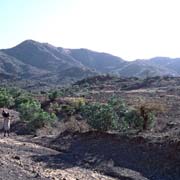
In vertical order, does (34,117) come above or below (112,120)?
below

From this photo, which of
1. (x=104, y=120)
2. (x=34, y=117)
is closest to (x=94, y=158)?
(x=104, y=120)

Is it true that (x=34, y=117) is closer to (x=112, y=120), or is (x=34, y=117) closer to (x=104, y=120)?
(x=104, y=120)

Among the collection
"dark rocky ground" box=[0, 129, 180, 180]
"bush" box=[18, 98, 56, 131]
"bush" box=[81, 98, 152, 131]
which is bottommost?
"dark rocky ground" box=[0, 129, 180, 180]

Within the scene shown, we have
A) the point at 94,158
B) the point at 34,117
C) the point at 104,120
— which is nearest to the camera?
the point at 94,158

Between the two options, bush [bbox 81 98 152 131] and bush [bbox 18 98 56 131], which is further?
bush [bbox 18 98 56 131]

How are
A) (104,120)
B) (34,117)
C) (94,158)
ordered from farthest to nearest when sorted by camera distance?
(34,117) → (104,120) → (94,158)

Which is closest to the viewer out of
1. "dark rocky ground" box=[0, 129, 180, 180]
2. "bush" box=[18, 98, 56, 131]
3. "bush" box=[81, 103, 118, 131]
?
"dark rocky ground" box=[0, 129, 180, 180]

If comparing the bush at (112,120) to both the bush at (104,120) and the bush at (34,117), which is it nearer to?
the bush at (104,120)

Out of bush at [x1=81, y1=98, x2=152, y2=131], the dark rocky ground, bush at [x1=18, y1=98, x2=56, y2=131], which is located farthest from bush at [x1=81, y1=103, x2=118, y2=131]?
bush at [x1=18, y1=98, x2=56, y2=131]

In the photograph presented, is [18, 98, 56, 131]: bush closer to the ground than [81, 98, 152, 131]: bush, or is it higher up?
closer to the ground

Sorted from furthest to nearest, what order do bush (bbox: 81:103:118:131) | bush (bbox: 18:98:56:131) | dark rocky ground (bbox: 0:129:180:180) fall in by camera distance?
1. bush (bbox: 18:98:56:131)
2. bush (bbox: 81:103:118:131)
3. dark rocky ground (bbox: 0:129:180:180)

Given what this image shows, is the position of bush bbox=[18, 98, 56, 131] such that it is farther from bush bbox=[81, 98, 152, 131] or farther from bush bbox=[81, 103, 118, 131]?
bush bbox=[81, 103, 118, 131]

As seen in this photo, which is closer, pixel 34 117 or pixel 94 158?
pixel 94 158

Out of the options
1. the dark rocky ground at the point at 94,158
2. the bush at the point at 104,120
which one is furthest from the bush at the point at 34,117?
the bush at the point at 104,120
